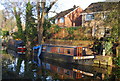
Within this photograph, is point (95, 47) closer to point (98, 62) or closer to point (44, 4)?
point (98, 62)

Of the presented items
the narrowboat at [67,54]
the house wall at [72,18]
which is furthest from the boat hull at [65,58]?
the house wall at [72,18]

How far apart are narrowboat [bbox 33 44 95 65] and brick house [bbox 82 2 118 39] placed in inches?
102

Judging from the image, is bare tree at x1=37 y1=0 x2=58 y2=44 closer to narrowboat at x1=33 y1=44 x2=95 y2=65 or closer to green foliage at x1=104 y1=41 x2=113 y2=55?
narrowboat at x1=33 y1=44 x2=95 y2=65

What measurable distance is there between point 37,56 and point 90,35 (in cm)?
501

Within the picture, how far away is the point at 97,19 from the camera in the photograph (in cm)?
1293

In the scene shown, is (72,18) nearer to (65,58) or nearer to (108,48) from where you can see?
(65,58)

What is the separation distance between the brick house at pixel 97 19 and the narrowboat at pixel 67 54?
2.59 metres

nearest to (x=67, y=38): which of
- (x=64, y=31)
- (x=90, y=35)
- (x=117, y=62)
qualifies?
(x=64, y=31)

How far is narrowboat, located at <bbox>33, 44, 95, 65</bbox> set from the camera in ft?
33.3

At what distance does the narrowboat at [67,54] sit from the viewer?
399 inches

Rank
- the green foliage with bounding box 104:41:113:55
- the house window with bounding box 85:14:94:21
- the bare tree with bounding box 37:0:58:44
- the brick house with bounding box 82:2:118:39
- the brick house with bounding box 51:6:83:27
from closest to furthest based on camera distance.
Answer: the green foliage with bounding box 104:41:113:55
the brick house with bounding box 82:2:118:39
the bare tree with bounding box 37:0:58:44
the house window with bounding box 85:14:94:21
the brick house with bounding box 51:6:83:27

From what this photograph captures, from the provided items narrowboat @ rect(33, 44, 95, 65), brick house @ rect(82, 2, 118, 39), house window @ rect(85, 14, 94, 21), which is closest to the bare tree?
narrowboat @ rect(33, 44, 95, 65)

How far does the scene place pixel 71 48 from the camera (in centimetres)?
1071

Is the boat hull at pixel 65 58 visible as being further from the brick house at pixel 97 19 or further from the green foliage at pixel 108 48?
the brick house at pixel 97 19
